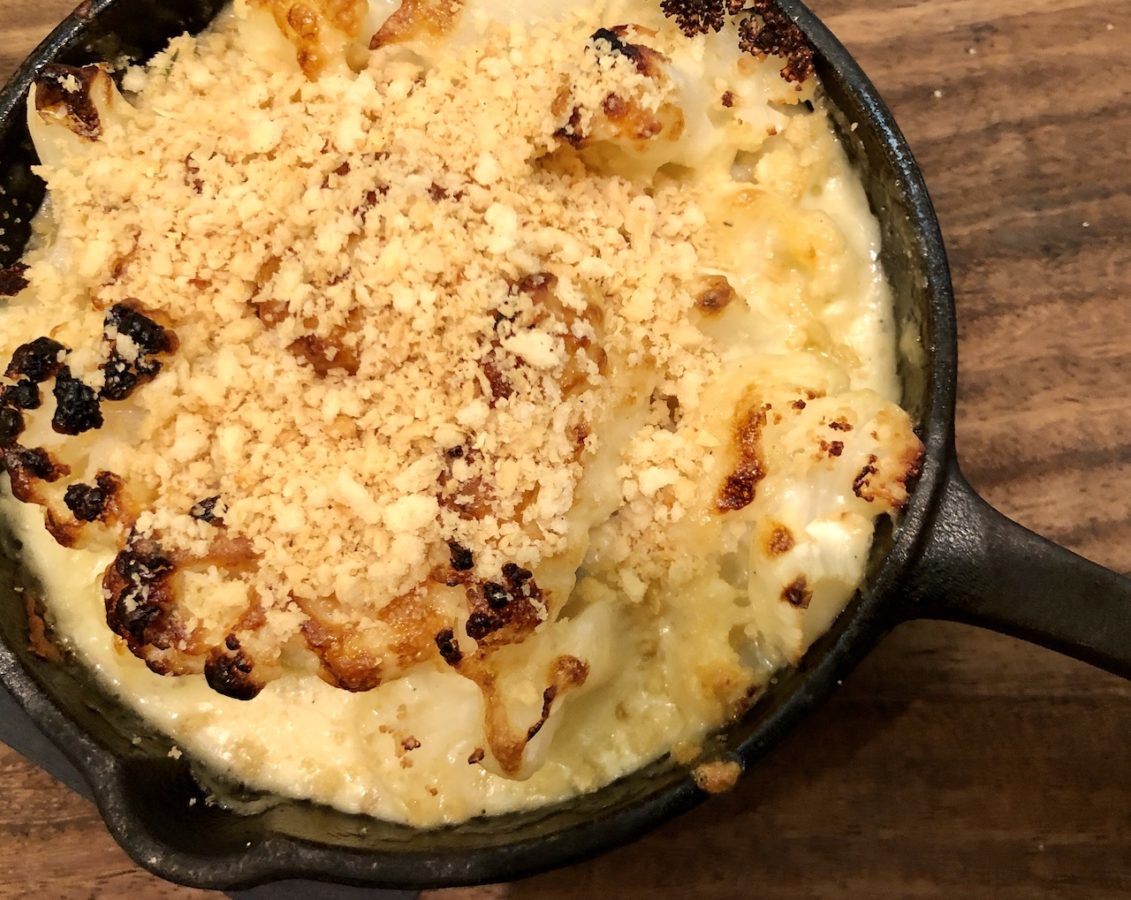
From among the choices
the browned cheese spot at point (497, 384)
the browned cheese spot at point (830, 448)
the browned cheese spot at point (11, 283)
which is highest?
the browned cheese spot at point (11, 283)

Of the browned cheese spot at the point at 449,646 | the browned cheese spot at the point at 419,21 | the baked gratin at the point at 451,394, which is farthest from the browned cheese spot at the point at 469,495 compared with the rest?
the browned cheese spot at the point at 419,21

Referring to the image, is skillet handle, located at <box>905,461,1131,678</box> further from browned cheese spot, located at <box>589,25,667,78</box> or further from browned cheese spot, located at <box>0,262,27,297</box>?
browned cheese spot, located at <box>0,262,27,297</box>

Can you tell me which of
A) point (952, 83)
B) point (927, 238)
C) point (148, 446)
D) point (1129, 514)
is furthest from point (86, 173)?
point (1129, 514)

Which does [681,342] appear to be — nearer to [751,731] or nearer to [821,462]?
[821,462]

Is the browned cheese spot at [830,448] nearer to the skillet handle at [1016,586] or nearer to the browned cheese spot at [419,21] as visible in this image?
the skillet handle at [1016,586]

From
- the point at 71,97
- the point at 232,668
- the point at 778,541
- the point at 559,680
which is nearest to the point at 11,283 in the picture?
the point at 71,97

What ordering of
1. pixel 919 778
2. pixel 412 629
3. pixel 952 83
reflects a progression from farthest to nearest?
pixel 952 83 → pixel 919 778 → pixel 412 629

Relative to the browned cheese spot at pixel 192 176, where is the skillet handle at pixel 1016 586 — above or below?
below
